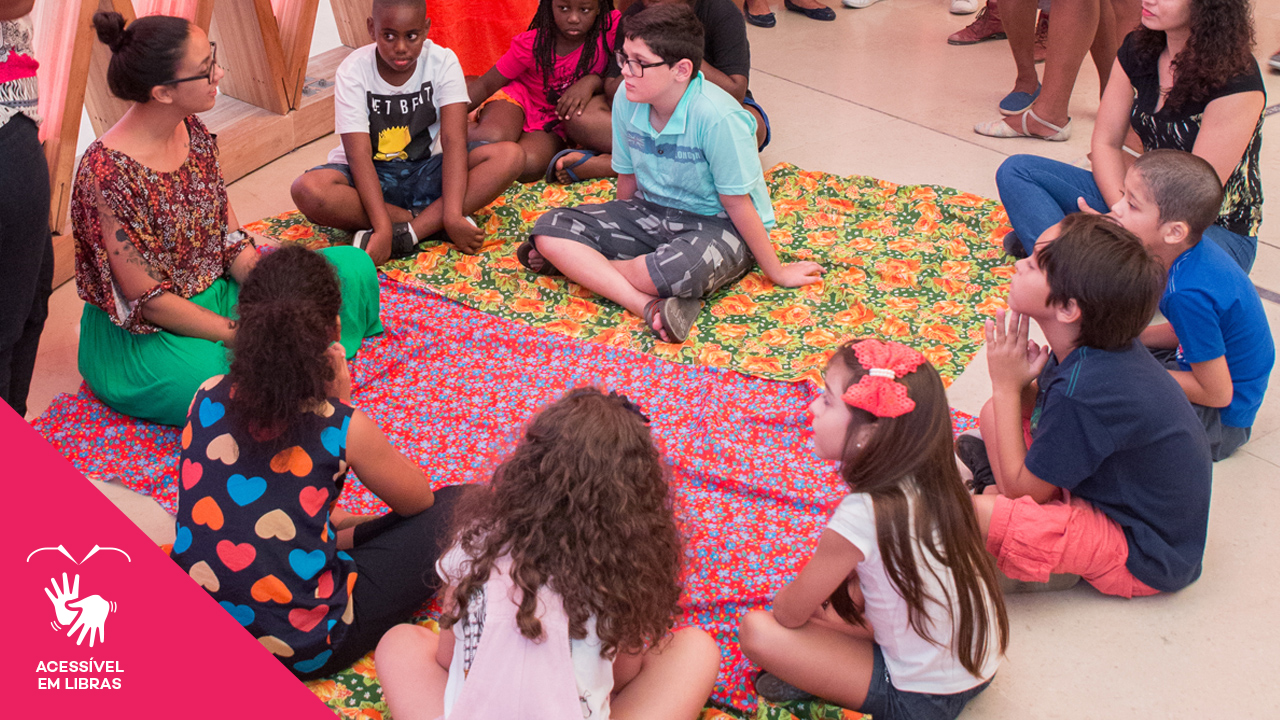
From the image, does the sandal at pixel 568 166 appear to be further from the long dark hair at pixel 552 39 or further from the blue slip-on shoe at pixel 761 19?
the blue slip-on shoe at pixel 761 19

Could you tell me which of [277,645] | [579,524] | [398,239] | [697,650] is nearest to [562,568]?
[579,524]

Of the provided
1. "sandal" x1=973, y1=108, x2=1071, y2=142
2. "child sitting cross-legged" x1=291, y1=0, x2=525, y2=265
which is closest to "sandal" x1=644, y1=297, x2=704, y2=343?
"child sitting cross-legged" x1=291, y1=0, x2=525, y2=265

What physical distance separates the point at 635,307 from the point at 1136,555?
1.52 meters

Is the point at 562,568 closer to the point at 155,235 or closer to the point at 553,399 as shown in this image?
the point at 553,399

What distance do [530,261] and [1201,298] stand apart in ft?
6.25

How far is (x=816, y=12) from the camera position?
18.5 feet

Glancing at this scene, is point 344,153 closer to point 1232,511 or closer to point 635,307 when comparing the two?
point 635,307

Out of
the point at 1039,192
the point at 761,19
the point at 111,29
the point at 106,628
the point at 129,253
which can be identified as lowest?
the point at 761,19

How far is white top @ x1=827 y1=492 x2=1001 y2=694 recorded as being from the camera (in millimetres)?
1647

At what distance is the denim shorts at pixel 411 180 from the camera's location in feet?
11.3

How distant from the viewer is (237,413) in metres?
1.72

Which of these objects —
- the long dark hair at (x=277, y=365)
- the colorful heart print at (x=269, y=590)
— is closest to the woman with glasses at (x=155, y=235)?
the long dark hair at (x=277, y=365)

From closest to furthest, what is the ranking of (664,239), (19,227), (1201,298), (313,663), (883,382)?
(883,382), (313,663), (19,227), (1201,298), (664,239)

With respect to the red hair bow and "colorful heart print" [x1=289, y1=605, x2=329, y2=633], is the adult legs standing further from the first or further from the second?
the red hair bow
